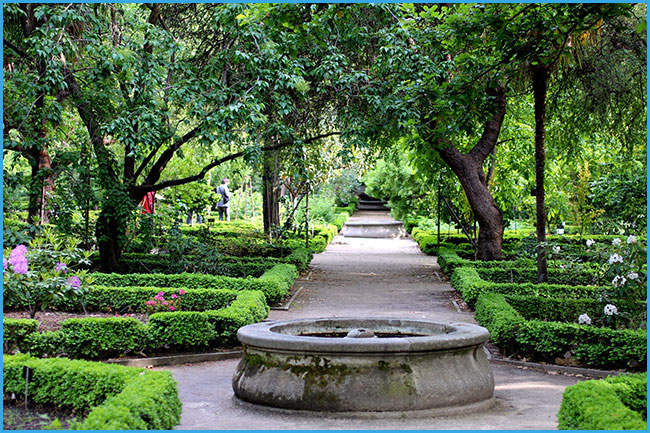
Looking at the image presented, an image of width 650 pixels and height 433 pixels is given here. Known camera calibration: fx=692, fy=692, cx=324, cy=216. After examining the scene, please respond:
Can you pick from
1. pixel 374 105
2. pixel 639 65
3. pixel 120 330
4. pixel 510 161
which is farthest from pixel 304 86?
pixel 510 161

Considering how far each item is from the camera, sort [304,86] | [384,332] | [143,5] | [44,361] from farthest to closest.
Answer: [143,5] → [304,86] → [384,332] → [44,361]

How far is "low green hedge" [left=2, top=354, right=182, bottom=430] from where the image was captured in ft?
15.1

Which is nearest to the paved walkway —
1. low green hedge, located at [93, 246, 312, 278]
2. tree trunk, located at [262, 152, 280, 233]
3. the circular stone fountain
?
the circular stone fountain

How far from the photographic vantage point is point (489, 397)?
6.25 meters

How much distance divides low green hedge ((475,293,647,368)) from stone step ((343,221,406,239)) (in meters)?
25.5

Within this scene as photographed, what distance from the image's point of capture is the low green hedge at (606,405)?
13.9 ft

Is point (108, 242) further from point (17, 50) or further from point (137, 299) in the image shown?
point (17, 50)

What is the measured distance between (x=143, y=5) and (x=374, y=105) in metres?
5.37

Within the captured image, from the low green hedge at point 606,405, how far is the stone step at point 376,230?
94.7 ft

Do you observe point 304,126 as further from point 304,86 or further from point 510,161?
point 510,161

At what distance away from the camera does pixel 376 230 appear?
35.1 metres

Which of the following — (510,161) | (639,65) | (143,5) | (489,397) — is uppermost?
(143,5)

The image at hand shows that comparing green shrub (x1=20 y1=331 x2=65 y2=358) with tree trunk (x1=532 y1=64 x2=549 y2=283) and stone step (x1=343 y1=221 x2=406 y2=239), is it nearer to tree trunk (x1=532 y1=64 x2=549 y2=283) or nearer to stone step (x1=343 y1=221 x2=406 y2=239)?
tree trunk (x1=532 y1=64 x2=549 y2=283)

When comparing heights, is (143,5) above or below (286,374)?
above
